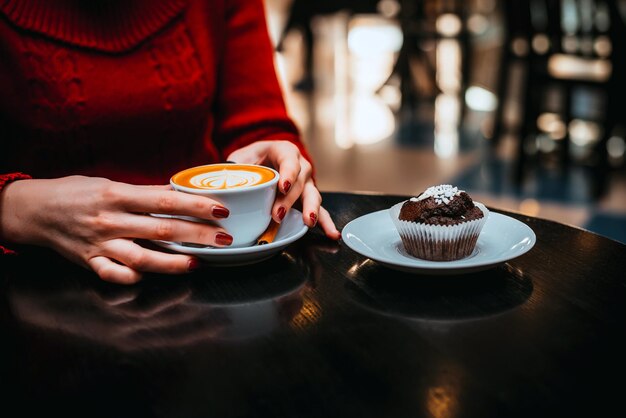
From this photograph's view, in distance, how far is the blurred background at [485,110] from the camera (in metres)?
3.28

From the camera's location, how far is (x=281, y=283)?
0.86 metres

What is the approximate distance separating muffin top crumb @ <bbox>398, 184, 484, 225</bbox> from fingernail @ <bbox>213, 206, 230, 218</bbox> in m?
0.25

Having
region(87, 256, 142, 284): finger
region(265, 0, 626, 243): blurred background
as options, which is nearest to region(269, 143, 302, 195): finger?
region(87, 256, 142, 284): finger

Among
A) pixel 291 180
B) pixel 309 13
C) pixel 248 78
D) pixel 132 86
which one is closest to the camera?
pixel 291 180

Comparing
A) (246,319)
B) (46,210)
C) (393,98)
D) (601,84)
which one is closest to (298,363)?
(246,319)

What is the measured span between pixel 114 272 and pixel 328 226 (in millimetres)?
302

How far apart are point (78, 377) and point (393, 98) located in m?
4.74

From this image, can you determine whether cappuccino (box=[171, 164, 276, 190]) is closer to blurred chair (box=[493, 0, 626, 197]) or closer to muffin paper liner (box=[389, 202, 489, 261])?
muffin paper liner (box=[389, 202, 489, 261])

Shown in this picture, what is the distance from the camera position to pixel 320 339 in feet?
2.37

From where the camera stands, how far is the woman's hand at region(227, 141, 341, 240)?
94 cm

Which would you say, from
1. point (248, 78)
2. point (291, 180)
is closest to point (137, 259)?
point (291, 180)

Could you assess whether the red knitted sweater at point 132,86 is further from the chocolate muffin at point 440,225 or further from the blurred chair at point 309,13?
the blurred chair at point 309,13

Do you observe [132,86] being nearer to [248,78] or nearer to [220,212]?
[248,78]

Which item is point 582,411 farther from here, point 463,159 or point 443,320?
point 463,159
